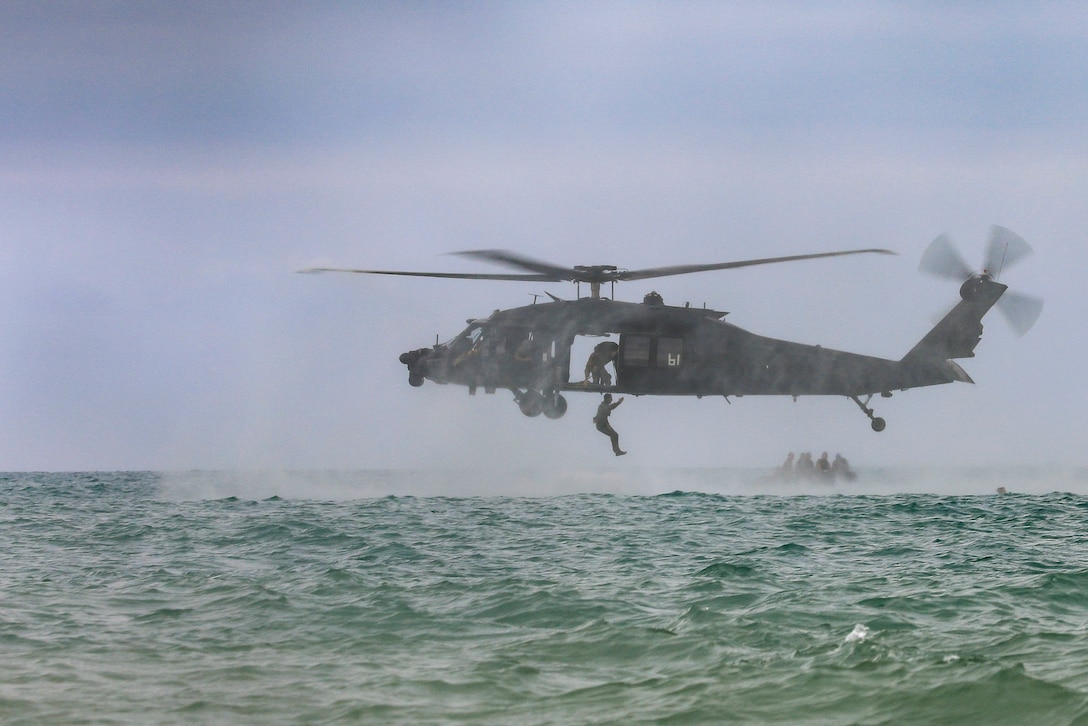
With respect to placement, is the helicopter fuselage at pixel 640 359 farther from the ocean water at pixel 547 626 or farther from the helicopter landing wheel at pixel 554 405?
the ocean water at pixel 547 626

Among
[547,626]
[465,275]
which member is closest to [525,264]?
[465,275]

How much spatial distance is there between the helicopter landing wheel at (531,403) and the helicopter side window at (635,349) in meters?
2.09

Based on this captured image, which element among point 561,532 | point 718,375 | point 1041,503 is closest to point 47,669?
point 561,532

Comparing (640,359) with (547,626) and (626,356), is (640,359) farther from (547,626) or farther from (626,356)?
(547,626)

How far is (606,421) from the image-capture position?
78.8 ft

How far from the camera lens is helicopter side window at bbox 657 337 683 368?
75.8 feet

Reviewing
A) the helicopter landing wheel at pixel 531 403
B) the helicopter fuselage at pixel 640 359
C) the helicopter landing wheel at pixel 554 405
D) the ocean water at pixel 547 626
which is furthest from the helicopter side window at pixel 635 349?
the ocean water at pixel 547 626

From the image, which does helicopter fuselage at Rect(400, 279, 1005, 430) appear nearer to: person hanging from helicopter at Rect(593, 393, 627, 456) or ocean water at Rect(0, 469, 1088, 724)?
person hanging from helicopter at Rect(593, 393, 627, 456)

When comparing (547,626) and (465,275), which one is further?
(465,275)

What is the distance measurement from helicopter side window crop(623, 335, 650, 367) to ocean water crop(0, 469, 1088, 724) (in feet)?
14.3

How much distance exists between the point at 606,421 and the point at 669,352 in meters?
2.29

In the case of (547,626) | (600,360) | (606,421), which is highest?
(600,360)

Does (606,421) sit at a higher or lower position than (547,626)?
higher

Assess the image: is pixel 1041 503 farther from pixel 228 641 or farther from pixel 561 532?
pixel 228 641
